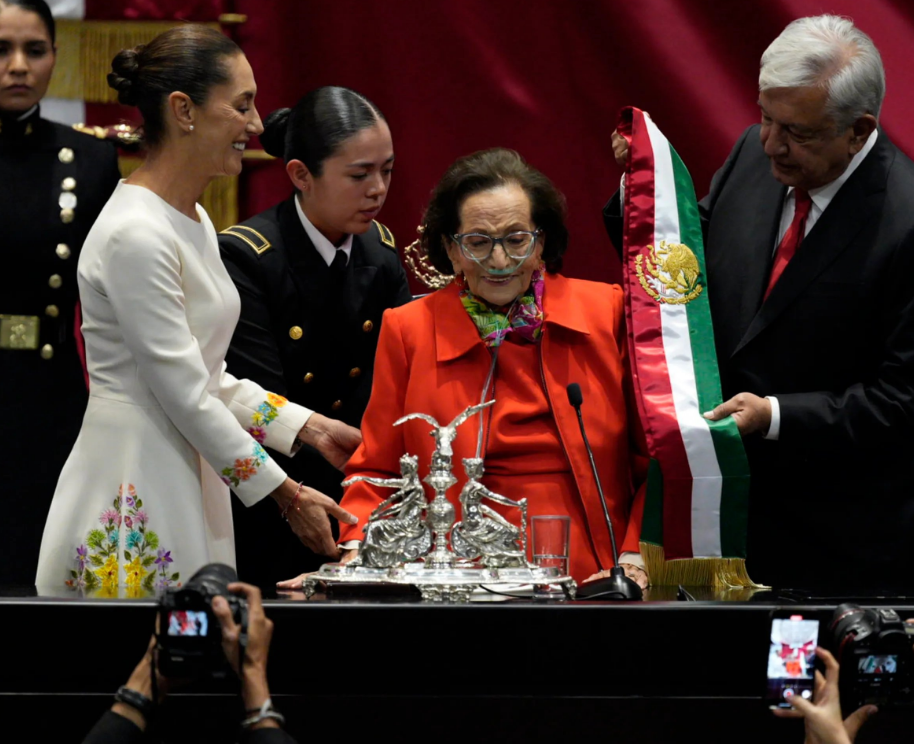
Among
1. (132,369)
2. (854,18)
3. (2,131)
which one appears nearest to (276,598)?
(132,369)

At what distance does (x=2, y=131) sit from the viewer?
306 cm

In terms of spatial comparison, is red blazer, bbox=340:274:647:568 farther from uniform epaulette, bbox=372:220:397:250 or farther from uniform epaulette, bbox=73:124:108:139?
uniform epaulette, bbox=73:124:108:139

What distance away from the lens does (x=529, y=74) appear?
358 cm

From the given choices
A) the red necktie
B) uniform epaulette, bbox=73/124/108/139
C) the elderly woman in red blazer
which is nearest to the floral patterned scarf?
the elderly woman in red blazer

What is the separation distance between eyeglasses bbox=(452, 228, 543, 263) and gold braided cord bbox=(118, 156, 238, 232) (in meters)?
1.34

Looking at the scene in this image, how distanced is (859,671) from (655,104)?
87.7 inches

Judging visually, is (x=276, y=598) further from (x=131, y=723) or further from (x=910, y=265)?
(x=910, y=265)

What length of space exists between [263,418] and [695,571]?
0.87 metres

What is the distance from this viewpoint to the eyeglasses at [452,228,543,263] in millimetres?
2408

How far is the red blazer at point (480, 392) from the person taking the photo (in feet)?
7.87

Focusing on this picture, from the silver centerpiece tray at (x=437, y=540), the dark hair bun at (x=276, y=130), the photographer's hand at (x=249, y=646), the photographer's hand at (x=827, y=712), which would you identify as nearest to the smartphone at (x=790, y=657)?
the photographer's hand at (x=827, y=712)

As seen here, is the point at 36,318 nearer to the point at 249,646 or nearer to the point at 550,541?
the point at 550,541

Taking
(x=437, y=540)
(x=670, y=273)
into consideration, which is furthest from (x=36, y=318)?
(x=670, y=273)

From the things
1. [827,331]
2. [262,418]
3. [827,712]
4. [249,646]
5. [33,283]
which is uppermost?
[33,283]
